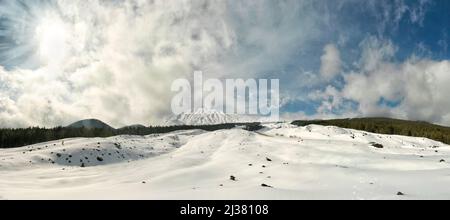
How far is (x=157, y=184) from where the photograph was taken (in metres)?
20.9

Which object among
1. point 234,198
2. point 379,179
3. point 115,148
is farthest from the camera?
point 115,148

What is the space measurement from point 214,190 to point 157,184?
550cm

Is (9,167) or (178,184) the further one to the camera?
(9,167)

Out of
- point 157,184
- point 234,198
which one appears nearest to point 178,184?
point 157,184

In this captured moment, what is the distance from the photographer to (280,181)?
20031 millimetres
